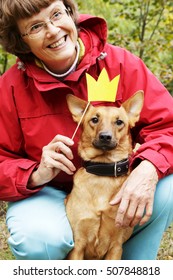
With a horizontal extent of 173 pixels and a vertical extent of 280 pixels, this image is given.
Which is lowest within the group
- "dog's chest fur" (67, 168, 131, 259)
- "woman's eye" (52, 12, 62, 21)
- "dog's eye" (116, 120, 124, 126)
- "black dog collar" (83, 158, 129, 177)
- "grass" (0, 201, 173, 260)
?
"grass" (0, 201, 173, 260)

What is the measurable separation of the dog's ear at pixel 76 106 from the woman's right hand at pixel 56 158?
173mm

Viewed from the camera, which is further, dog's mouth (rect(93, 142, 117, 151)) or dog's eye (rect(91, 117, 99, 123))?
dog's eye (rect(91, 117, 99, 123))

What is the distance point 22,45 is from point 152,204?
1.16m

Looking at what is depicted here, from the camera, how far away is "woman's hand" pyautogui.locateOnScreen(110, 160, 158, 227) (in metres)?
2.82

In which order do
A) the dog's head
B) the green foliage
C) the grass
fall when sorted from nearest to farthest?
the dog's head, the grass, the green foliage

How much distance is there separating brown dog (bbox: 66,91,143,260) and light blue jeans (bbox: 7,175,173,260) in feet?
0.24

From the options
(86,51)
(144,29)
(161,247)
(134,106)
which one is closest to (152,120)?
(134,106)

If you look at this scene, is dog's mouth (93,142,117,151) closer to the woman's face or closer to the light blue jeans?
the light blue jeans

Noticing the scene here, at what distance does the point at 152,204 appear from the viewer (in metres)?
2.88

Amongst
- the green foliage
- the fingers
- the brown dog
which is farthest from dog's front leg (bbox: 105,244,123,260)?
the green foliage

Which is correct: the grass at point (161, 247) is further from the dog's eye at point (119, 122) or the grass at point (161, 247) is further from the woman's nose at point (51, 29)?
the woman's nose at point (51, 29)

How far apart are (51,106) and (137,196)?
0.70 metres

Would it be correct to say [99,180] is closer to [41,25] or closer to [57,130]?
[57,130]
